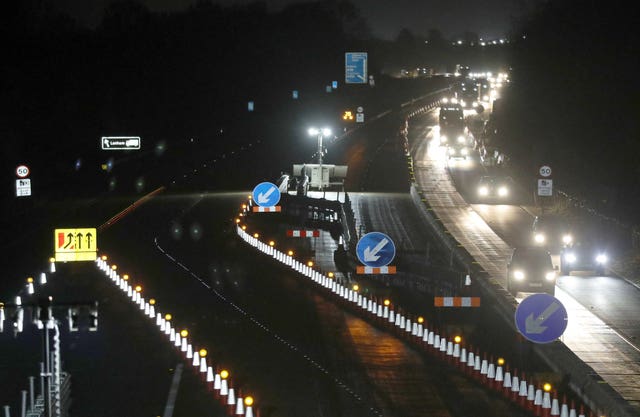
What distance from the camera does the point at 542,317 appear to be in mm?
15719

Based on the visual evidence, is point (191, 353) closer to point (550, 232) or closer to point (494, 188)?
point (550, 232)

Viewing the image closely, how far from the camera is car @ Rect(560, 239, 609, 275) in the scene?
34.7 m

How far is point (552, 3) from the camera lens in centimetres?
9088

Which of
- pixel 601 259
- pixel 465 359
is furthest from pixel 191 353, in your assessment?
pixel 601 259

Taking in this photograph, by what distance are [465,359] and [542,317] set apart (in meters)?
4.93

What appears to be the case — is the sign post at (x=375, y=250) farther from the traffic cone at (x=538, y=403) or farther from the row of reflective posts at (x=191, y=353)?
the traffic cone at (x=538, y=403)

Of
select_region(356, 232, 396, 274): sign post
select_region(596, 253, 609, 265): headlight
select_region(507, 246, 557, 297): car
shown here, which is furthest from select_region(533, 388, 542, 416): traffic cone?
select_region(596, 253, 609, 265): headlight

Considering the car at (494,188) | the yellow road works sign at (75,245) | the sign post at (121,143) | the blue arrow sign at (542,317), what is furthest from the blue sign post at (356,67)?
the blue arrow sign at (542,317)

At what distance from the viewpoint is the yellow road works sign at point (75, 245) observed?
2758cm

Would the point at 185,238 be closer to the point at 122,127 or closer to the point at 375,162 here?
Answer: the point at 375,162

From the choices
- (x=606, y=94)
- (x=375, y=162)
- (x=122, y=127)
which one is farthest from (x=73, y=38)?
(x=606, y=94)

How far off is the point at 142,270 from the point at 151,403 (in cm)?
1669

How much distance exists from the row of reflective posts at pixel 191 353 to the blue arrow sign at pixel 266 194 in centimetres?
578

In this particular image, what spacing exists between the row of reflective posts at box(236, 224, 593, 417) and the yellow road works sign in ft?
23.6
